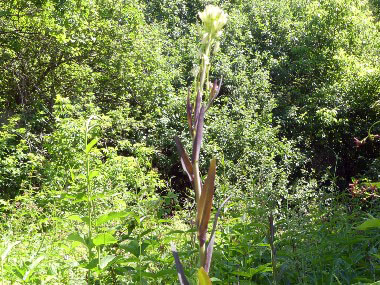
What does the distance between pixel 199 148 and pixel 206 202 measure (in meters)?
0.11

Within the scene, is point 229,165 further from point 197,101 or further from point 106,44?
point 197,101

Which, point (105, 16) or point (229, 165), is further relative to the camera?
point (105, 16)

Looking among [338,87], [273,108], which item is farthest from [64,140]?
[338,87]

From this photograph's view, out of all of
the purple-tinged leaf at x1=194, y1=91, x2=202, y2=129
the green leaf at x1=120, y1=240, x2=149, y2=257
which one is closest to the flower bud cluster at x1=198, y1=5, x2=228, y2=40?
the purple-tinged leaf at x1=194, y1=91, x2=202, y2=129

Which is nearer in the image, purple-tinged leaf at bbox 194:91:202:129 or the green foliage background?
purple-tinged leaf at bbox 194:91:202:129

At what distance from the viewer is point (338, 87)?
9.84 m

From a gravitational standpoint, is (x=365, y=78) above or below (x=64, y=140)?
above

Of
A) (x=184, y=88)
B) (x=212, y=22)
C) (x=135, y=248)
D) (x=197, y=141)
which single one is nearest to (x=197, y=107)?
(x=197, y=141)

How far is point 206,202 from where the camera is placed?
770mm

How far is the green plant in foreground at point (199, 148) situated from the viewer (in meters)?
0.76

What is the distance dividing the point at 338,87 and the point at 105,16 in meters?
5.25

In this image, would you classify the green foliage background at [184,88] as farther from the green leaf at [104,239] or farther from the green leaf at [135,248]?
the green leaf at [104,239]

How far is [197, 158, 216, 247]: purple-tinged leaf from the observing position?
0.75 meters

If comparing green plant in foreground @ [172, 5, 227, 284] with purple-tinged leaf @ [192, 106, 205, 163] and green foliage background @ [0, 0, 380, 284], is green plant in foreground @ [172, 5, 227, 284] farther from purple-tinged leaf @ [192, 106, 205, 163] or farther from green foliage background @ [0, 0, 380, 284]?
green foliage background @ [0, 0, 380, 284]
